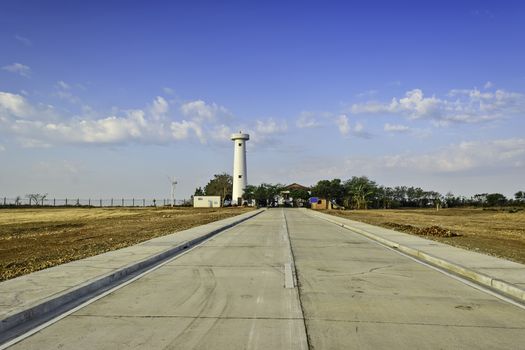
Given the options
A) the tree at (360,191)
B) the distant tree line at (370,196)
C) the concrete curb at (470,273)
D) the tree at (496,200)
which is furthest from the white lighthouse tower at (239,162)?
the concrete curb at (470,273)

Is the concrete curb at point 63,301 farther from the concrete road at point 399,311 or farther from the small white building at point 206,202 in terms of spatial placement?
the small white building at point 206,202

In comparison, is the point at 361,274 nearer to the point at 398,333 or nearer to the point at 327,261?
the point at 327,261

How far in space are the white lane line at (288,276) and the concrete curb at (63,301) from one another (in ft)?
11.3

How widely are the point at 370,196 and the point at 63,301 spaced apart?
10311 cm

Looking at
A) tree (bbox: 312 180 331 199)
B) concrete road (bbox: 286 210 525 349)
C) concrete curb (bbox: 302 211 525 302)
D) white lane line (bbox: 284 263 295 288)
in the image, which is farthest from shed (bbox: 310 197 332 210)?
concrete road (bbox: 286 210 525 349)

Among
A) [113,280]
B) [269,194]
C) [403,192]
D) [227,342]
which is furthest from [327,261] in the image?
[403,192]

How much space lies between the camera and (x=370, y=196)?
107438 millimetres

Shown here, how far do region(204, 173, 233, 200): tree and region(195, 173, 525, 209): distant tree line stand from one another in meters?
4.17

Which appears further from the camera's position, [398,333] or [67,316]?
[67,316]

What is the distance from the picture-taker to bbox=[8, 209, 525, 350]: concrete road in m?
6.02

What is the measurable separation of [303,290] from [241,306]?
1819 millimetres

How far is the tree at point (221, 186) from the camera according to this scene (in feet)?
429

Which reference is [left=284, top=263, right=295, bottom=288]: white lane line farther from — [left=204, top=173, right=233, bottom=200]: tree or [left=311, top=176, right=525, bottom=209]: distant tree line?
[left=204, top=173, right=233, bottom=200]: tree

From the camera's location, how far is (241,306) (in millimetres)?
→ 7887
